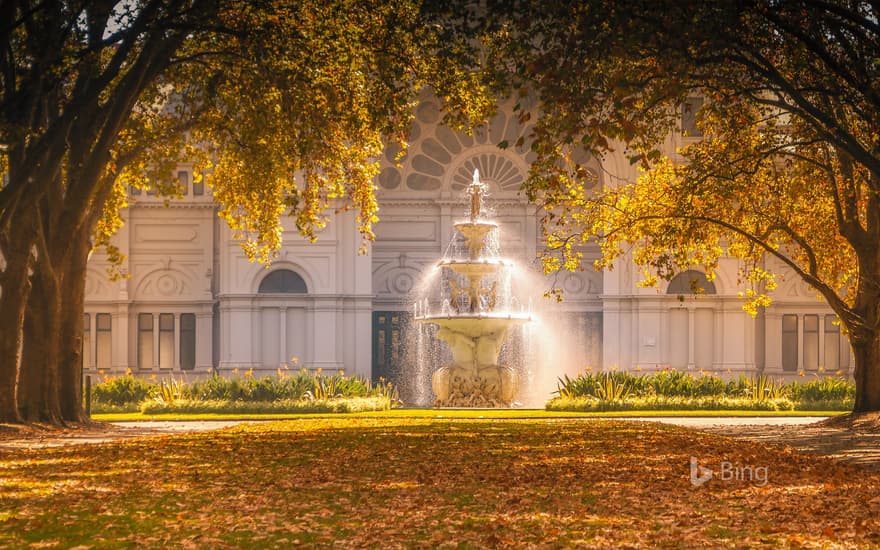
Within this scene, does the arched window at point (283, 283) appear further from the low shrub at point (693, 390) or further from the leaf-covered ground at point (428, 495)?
the leaf-covered ground at point (428, 495)

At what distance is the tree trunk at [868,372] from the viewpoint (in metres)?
24.1

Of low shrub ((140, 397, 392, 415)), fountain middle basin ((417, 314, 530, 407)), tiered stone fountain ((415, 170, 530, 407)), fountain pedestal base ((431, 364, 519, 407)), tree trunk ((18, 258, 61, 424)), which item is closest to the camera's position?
tree trunk ((18, 258, 61, 424))

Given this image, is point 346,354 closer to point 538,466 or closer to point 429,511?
point 538,466

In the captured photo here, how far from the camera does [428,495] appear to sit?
11609 millimetres

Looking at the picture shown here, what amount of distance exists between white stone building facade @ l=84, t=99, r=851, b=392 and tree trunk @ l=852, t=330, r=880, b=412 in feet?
62.5

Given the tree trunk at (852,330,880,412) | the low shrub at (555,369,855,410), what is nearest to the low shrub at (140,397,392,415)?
the low shrub at (555,369,855,410)

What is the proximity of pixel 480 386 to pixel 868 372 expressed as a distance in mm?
11348

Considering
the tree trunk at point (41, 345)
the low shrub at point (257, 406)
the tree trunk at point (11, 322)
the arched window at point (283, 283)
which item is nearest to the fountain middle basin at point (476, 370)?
the low shrub at point (257, 406)

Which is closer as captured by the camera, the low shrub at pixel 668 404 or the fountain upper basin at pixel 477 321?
the low shrub at pixel 668 404

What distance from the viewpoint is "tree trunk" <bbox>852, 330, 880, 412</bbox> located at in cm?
2414

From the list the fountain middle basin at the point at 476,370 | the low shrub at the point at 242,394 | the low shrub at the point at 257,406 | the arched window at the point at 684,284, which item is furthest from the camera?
the arched window at the point at 684,284

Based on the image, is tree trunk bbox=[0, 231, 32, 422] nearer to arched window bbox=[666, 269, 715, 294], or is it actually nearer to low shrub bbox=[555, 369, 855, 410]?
low shrub bbox=[555, 369, 855, 410]

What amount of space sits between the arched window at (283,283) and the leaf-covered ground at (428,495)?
84.0 ft

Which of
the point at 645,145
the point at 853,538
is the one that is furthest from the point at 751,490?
the point at 645,145
